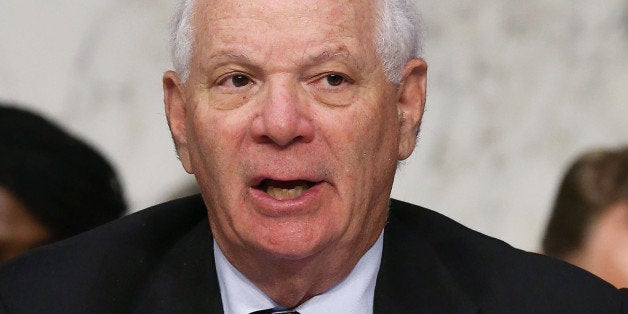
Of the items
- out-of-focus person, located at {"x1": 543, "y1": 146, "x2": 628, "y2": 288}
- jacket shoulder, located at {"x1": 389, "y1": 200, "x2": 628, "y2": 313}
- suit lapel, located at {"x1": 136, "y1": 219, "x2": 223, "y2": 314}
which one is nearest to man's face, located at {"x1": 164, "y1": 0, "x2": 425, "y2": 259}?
suit lapel, located at {"x1": 136, "y1": 219, "x2": 223, "y2": 314}

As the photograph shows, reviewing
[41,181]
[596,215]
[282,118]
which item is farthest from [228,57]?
[596,215]

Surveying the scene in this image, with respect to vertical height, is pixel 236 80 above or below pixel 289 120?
above

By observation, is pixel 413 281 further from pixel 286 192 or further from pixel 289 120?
pixel 289 120

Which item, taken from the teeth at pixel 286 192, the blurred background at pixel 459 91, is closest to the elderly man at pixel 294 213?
the teeth at pixel 286 192

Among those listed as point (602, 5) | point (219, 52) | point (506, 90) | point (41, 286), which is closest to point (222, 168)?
point (219, 52)

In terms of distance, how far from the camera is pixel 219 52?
2.48 meters

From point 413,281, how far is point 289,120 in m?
0.59

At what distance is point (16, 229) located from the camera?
3.37 m

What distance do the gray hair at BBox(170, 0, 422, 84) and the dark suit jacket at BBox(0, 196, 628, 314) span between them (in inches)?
16.3

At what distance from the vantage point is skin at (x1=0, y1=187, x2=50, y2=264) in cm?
334

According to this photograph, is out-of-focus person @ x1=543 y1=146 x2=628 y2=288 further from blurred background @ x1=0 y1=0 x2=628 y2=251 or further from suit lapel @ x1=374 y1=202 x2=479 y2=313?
suit lapel @ x1=374 y1=202 x2=479 y2=313

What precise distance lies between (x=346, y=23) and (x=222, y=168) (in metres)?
0.37

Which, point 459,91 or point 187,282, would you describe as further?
point 459,91

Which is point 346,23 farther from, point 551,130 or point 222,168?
point 551,130
